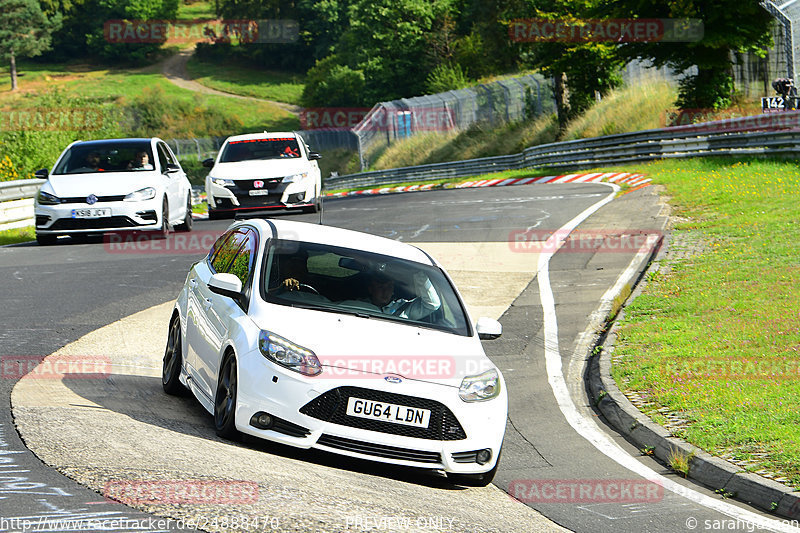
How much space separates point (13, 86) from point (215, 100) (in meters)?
26.1

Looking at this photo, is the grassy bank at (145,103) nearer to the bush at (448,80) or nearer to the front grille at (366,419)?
the bush at (448,80)

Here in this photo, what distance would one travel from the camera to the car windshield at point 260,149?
22.3 meters

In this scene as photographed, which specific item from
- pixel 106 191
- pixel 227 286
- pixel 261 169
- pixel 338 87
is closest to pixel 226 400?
pixel 227 286

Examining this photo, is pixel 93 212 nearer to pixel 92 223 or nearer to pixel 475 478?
pixel 92 223

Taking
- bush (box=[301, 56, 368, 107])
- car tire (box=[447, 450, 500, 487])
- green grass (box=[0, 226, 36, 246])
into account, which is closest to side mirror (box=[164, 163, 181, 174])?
green grass (box=[0, 226, 36, 246])

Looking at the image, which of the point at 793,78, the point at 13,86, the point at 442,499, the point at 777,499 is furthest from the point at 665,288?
the point at 13,86

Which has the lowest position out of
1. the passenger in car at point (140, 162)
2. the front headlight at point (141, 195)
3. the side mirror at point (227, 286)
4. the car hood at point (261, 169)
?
the front headlight at point (141, 195)

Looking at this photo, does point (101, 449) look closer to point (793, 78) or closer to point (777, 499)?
point (777, 499)

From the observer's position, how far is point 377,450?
22.6ft

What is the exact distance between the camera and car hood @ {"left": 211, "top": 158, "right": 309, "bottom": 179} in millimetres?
21281

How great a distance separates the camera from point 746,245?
16.7 m

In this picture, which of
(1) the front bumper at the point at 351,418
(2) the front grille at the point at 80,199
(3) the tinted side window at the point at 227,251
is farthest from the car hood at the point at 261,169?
(1) the front bumper at the point at 351,418

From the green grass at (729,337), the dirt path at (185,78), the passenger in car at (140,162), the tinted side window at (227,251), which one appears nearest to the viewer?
the green grass at (729,337)

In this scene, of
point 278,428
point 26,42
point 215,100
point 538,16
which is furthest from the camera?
point 26,42
